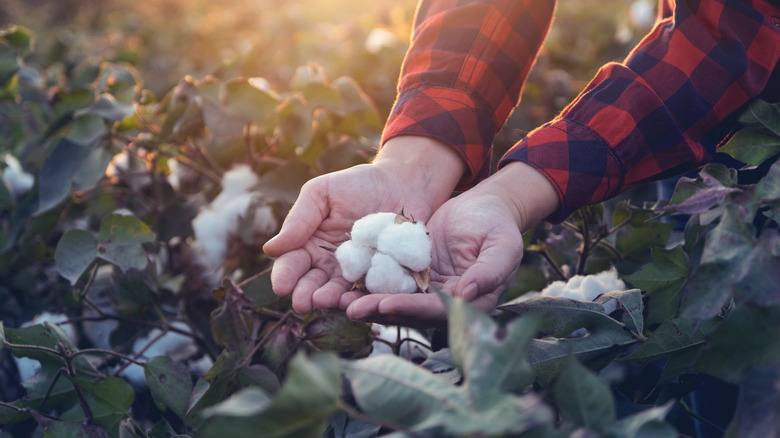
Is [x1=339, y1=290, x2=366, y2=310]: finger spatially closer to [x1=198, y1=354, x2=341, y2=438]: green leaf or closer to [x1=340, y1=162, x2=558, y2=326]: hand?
[x1=340, y1=162, x2=558, y2=326]: hand

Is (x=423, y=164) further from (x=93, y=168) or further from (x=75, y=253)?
(x=93, y=168)

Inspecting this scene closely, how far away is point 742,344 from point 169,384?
92cm

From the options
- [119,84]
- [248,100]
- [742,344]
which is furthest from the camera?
[119,84]

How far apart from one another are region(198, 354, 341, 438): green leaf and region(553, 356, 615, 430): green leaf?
0.22 meters

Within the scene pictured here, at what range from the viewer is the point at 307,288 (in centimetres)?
100

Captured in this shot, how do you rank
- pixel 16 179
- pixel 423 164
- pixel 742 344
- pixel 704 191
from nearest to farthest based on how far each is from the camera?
pixel 742 344, pixel 704 191, pixel 423 164, pixel 16 179

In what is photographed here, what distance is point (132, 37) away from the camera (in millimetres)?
4574

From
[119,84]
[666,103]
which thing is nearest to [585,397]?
[666,103]

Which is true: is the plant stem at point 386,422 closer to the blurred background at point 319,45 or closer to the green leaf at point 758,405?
the green leaf at point 758,405

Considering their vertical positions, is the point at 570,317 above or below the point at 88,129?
below

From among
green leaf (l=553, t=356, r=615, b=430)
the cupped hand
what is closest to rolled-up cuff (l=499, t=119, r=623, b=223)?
the cupped hand

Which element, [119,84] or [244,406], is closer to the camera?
[244,406]

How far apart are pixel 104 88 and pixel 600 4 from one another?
4.59 m

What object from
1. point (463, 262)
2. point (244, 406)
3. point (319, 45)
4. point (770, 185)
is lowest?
point (463, 262)
